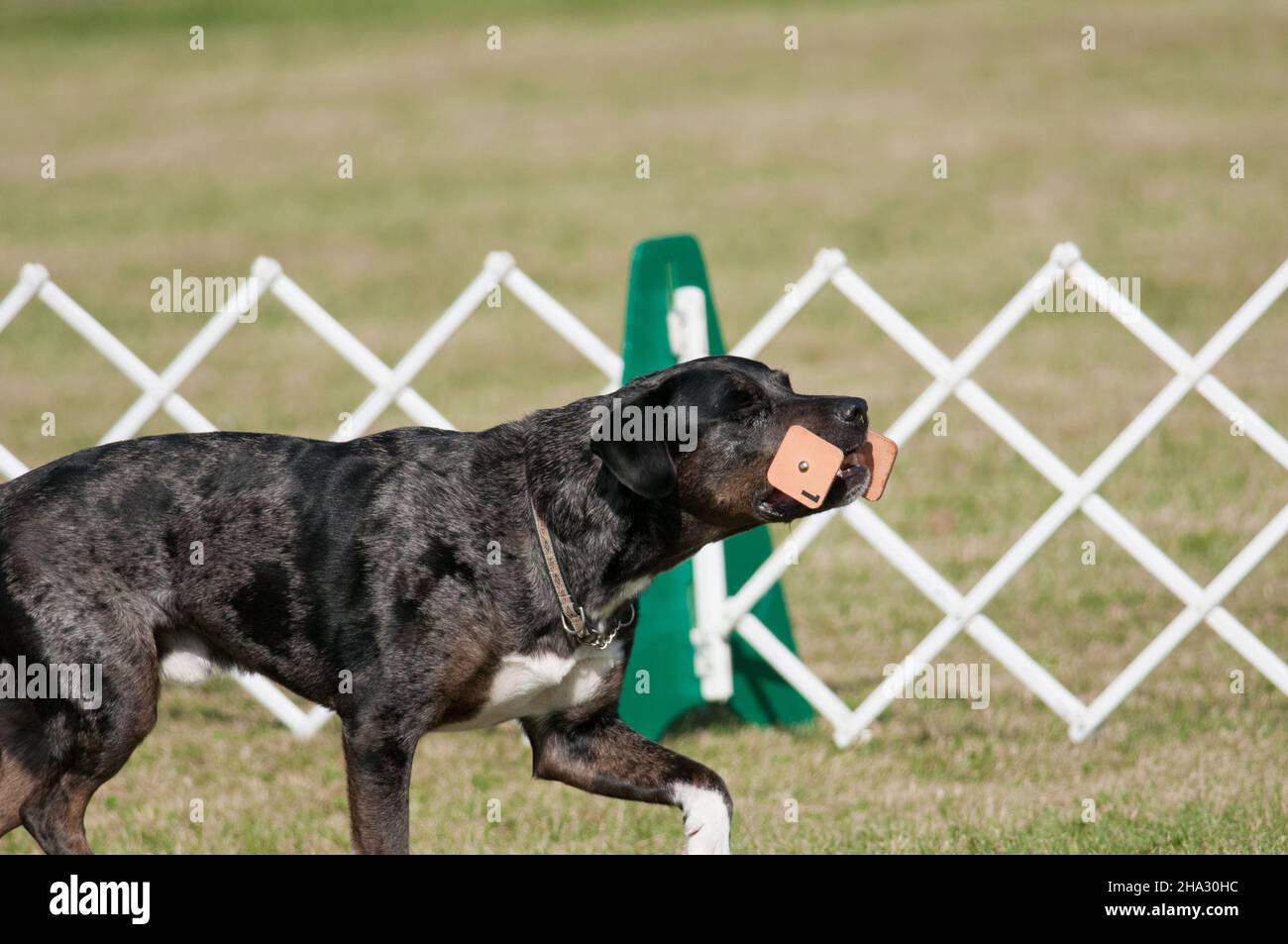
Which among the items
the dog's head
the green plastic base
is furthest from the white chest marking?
the green plastic base

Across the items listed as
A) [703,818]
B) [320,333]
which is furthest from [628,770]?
[320,333]

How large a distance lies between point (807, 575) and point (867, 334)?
19.9 ft

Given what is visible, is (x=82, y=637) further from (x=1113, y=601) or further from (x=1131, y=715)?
(x=1113, y=601)

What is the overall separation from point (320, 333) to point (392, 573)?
108 inches

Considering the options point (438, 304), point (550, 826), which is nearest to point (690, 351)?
point (550, 826)

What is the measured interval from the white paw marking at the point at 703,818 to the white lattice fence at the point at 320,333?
2.19 meters

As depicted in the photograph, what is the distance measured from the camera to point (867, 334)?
1418 centimetres

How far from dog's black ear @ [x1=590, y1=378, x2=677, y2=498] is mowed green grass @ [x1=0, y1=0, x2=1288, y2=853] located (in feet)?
4.97

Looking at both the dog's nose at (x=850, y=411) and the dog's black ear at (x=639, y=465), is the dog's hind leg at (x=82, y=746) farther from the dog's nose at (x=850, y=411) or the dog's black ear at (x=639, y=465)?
the dog's nose at (x=850, y=411)

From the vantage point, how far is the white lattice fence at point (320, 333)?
6402 mm

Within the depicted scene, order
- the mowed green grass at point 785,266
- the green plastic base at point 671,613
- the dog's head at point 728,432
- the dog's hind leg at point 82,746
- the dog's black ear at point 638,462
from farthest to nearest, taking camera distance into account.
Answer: the green plastic base at point 671,613 < the mowed green grass at point 785,266 < the dog's hind leg at point 82,746 < the dog's head at point 728,432 < the dog's black ear at point 638,462

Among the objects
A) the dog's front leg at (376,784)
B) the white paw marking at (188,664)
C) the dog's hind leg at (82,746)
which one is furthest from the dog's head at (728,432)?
the dog's hind leg at (82,746)

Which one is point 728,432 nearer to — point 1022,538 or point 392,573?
point 392,573

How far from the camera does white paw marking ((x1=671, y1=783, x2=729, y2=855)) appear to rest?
4.44m
